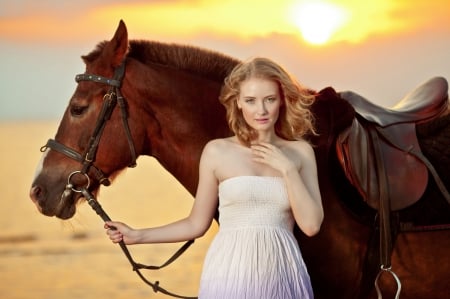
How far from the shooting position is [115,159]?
14.4ft

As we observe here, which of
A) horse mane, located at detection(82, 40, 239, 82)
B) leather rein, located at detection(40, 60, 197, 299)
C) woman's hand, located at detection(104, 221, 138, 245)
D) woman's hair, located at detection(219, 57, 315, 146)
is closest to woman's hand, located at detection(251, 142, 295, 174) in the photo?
woman's hair, located at detection(219, 57, 315, 146)

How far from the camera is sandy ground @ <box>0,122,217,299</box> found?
44.5 feet

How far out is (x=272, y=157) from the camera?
332 centimetres

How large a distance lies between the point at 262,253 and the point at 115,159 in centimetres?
131

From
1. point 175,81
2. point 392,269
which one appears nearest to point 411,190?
point 392,269

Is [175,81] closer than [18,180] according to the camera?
Yes

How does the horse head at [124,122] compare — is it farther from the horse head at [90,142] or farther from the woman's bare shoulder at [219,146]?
the woman's bare shoulder at [219,146]

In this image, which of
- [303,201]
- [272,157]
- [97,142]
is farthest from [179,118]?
[303,201]

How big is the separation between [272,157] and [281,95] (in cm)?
29

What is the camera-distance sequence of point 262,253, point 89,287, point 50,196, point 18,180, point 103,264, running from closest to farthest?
point 262,253 → point 50,196 → point 89,287 → point 103,264 → point 18,180

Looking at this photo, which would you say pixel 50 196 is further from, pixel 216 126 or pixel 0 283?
pixel 0 283

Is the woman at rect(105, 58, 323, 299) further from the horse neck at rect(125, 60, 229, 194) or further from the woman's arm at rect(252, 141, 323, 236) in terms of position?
the horse neck at rect(125, 60, 229, 194)

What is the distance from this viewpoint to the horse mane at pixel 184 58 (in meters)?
4.55

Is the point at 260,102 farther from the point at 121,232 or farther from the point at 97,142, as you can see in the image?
the point at 97,142
